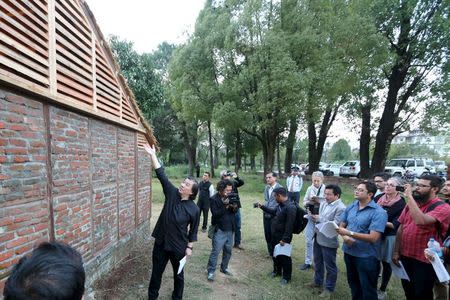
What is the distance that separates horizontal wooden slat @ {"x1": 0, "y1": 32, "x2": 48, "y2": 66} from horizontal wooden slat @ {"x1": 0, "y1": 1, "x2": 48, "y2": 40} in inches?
9.9

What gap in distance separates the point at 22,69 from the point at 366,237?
14.3 ft

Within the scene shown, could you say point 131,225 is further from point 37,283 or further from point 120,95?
point 37,283

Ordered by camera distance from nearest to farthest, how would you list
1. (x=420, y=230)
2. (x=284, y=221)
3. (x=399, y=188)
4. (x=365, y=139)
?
(x=420, y=230) < (x=399, y=188) < (x=284, y=221) < (x=365, y=139)

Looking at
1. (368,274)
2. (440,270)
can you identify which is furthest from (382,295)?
(440,270)

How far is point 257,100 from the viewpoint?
15.4 metres

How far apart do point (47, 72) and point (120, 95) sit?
96.5 inches

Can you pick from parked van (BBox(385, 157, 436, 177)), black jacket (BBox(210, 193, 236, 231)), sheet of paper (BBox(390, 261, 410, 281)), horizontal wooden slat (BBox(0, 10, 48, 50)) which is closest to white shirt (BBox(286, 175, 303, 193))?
black jacket (BBox(210, 193, 236, 231))

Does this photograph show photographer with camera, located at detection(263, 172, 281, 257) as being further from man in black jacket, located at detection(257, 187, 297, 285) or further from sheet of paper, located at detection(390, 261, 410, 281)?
sheet of paper, located at detection(390, 261, 410, 281)

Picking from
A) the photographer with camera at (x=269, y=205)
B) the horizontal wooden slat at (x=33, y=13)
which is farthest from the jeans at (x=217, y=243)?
the horizontal wooden slat at (x=33, y=13)

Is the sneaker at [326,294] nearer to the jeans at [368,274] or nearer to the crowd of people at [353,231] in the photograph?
the crowd of people at [353,231]

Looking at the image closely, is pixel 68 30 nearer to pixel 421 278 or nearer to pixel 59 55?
pixel 59 55

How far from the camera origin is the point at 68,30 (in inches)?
147

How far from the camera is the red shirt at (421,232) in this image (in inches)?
135

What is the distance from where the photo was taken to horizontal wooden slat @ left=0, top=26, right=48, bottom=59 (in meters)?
2.56
